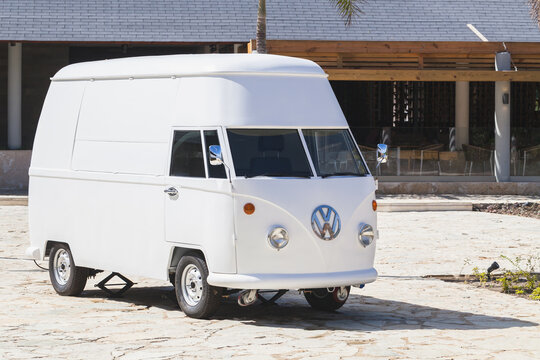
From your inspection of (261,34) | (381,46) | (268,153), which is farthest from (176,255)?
(381,46)

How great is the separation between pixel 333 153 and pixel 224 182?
52.1 inches

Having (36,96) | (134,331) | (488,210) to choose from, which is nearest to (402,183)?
(488,210)

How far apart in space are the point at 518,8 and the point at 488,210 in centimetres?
1043

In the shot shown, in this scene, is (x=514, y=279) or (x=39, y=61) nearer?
(x=514, y=279)

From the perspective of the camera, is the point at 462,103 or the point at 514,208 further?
the point at 462,103

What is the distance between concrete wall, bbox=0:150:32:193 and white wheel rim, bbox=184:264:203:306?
1941cm

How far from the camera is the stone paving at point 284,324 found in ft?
28.5

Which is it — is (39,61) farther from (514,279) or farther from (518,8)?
(514,279)

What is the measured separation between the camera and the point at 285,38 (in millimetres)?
29250

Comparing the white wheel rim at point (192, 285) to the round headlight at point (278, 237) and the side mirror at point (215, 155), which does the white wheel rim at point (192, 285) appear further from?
the side mirror at point (215, 155)

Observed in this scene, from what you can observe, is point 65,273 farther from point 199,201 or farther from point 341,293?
point 341,293

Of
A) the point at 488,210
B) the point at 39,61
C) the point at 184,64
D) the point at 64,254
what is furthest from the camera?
the point at 39,61

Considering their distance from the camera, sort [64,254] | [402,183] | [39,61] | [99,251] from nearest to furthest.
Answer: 1. [99,251]
2. [64,254]
3. [402,183]
4. [39,61]

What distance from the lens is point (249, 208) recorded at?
386 inches
